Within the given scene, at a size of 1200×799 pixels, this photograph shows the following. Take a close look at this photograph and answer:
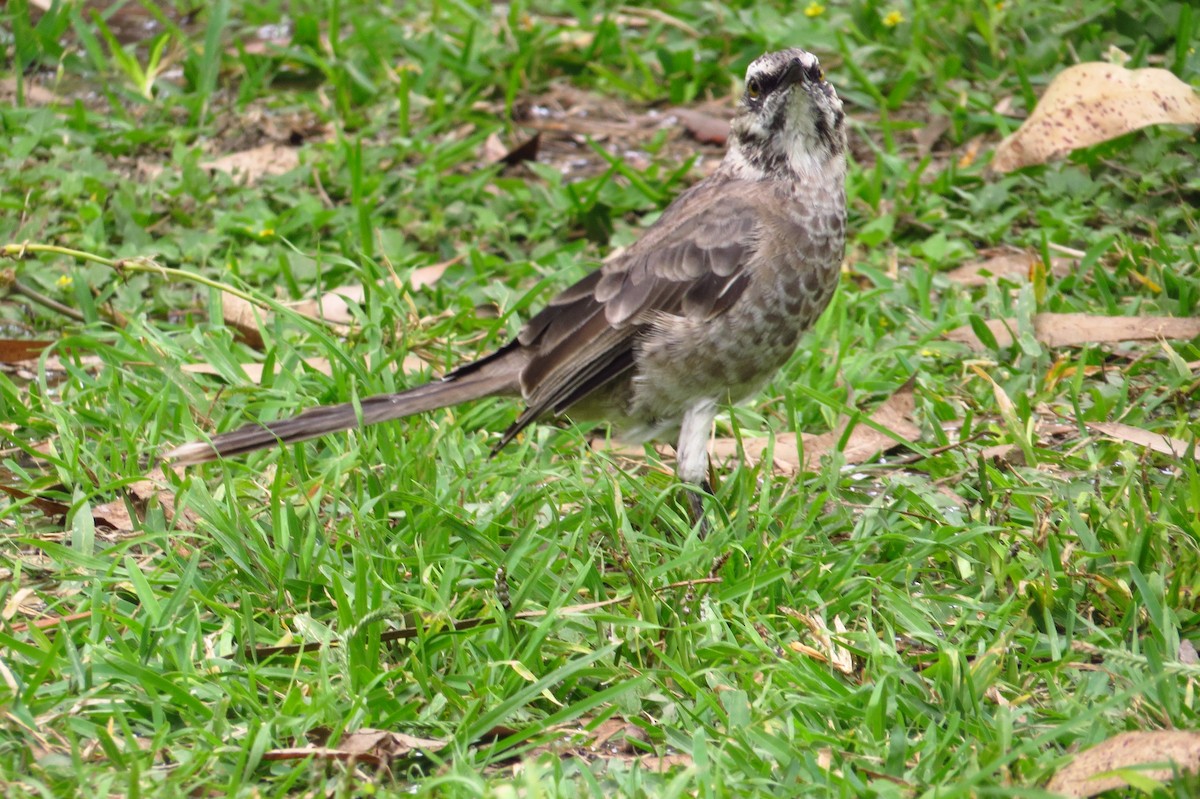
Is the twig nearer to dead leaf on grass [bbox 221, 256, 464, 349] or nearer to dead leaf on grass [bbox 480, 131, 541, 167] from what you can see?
dead leaf on grass [bbox 221, 256, 464, 349]

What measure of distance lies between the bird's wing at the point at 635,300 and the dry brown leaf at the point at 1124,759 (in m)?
2.08

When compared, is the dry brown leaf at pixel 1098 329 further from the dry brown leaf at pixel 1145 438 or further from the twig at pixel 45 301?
the twig at pixel 45 301

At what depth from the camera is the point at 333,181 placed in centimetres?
682

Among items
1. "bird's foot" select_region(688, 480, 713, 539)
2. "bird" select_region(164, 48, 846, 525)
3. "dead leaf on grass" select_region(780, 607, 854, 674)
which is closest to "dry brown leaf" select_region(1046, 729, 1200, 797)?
"dead leaf on grass" select_region(780, 607, 854, 674)

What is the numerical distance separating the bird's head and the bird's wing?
Answer: 15 centimetres

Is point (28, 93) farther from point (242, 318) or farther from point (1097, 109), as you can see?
point (1097, 109)

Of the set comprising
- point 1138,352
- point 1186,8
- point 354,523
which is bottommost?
point 1138,352

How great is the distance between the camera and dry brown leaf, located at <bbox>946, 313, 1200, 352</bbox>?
5289mm

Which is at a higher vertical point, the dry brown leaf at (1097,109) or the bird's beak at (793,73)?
the bird's beak at (793,73)

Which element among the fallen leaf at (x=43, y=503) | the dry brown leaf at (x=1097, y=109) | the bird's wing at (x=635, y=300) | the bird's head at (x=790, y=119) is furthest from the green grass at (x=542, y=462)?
the bird's head at (x=790, y=119)

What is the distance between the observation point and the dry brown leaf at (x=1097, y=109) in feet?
18.4

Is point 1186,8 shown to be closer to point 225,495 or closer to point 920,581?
point 920,581

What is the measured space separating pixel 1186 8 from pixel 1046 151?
64.8 inches

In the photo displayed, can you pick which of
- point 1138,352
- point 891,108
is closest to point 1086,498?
point 1138,352
